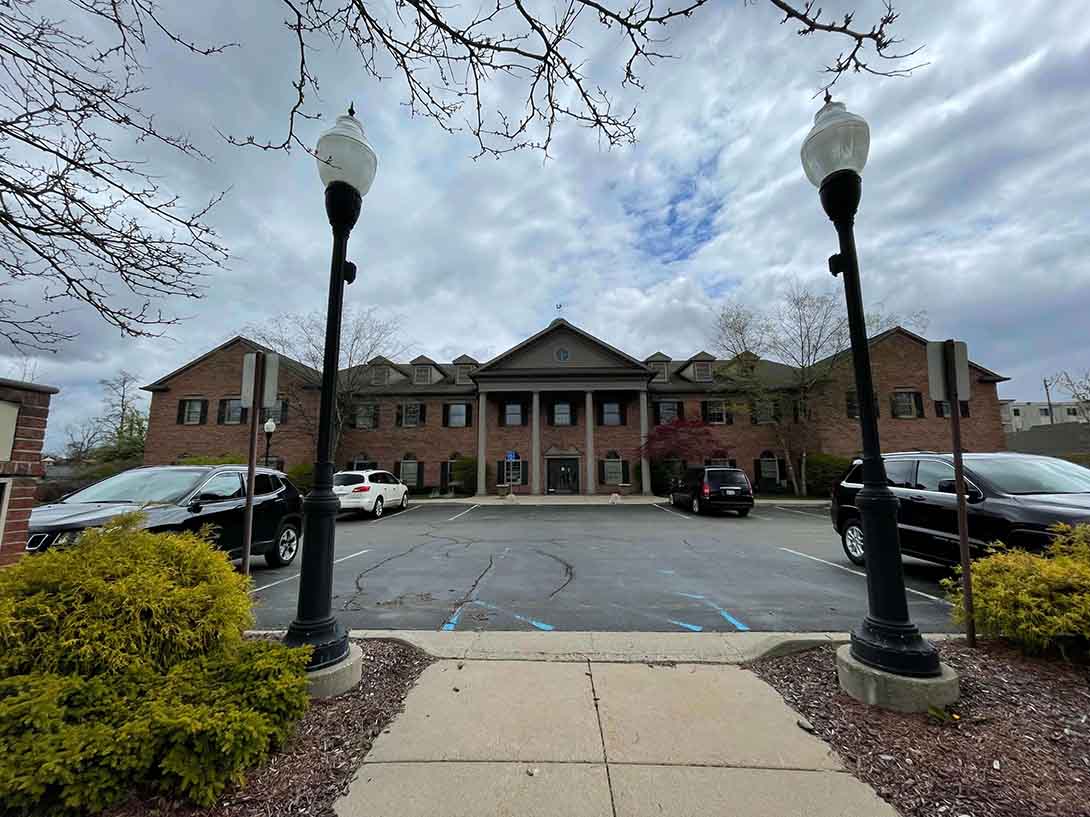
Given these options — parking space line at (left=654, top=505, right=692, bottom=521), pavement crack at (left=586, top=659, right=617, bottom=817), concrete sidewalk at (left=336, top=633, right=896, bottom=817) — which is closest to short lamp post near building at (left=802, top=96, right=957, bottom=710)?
concrete sidewalk at (left=336, top=633, right=896, bottom=817)

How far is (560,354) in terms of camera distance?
26.9 metres

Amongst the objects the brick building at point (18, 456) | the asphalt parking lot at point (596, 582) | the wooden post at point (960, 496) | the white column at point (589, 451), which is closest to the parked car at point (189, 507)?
the asphalt parking lot at point (596, 582)

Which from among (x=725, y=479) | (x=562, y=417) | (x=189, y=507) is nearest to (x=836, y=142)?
(x=189, y=507)

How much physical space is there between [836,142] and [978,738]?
12.3 feet

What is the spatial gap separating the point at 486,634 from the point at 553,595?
1753 millimetres

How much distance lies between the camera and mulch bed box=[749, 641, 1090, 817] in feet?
6.81

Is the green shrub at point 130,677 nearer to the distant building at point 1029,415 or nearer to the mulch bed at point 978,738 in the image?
the mulch bed at point 978,738

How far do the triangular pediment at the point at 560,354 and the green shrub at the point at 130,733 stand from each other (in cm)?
2408

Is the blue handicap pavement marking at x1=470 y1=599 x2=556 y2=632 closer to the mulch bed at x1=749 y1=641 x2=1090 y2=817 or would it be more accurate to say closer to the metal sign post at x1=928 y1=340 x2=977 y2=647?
the mulch bed at x1=749 y1=641 x2=1090 y2=817

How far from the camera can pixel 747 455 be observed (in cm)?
2669

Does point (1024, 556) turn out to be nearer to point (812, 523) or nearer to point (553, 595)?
point (553, 595)

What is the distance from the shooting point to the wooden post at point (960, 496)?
3.60 metres

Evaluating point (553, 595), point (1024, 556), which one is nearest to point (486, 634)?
point (553, 595)

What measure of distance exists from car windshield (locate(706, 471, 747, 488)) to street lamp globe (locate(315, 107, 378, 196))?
15220 millimetres
